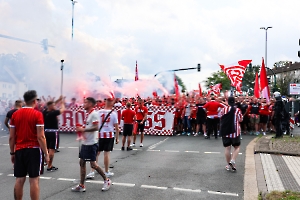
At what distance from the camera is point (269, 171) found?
7.54m

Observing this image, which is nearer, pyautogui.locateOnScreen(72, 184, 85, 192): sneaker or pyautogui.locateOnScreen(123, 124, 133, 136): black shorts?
pyautogui.locateOnScreen(72, 184, 85, 192): sneaker

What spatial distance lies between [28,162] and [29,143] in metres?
0.28

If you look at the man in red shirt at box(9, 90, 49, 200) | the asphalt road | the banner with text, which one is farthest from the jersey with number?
the banner with text

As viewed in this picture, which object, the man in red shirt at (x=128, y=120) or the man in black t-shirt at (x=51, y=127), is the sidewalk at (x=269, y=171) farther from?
the man in black t-shirt at (x=51, y=127)

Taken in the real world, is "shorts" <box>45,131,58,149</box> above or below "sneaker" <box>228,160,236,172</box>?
A: above

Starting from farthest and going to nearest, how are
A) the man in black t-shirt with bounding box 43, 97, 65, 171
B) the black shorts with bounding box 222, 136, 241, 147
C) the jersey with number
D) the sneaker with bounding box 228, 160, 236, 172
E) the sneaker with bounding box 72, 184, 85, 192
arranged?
1. the man in black t-shirt with bounding box 43, 97, 65, 171
2. the black shorts with bounding box 222, 136, 241, 147
3. the sneaker with bounding box 228, 160, 236, 172
4. the jersey with number
5. the sneaker with bounding box 72, 184, 85, 192

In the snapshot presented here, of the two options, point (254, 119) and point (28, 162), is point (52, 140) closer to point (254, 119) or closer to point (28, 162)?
point (28, 162)

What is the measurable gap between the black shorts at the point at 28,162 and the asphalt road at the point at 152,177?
3.41 feet

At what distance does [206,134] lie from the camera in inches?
593

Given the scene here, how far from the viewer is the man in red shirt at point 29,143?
4.66 metres

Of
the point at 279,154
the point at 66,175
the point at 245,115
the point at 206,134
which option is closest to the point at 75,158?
the point at 66,175

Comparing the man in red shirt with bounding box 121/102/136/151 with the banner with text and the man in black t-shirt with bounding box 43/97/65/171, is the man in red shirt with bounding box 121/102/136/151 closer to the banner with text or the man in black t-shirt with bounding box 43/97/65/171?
the man in black t-shirt with bounding box 43/97/65/171

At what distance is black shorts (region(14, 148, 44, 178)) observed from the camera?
15.4 feet

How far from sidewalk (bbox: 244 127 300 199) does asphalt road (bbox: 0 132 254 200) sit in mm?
204
